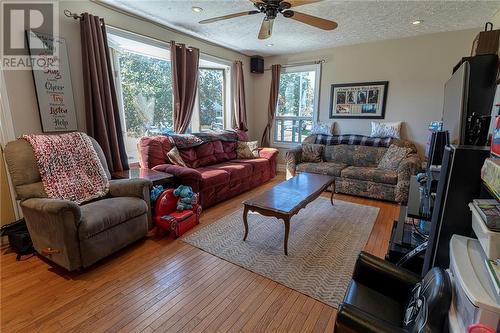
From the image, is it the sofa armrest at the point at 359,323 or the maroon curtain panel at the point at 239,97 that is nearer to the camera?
the sofa armrest at the point at 359,323

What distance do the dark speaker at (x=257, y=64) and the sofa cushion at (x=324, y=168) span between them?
7.44 ft

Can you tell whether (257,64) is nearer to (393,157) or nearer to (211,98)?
(211,98)

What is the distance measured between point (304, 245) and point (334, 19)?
9.13ft

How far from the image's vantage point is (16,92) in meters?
2.28

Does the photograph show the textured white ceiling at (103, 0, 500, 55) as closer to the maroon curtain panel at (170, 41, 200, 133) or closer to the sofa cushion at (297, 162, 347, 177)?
the maroon curtain panel at (170, 41, 200, 133)

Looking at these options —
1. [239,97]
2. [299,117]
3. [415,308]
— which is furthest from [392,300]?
[239,97]

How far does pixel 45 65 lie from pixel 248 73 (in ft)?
11.7

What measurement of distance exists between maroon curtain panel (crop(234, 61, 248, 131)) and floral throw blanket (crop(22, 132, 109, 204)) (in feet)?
9.63

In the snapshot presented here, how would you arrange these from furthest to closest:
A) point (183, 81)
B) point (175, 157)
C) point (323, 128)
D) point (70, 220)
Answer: point (323, 128), point (183, 81), point (175, 157), point (70, 220)

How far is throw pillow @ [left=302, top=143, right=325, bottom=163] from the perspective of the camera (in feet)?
14.3

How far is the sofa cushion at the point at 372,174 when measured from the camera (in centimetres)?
348

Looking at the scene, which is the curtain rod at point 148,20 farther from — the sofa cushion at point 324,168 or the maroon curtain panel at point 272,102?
the sofa cushion at point 324,168

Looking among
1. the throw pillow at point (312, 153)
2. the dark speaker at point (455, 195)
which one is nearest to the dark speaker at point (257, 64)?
the throw pillow at point (312, 153)

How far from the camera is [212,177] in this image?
322 cm
